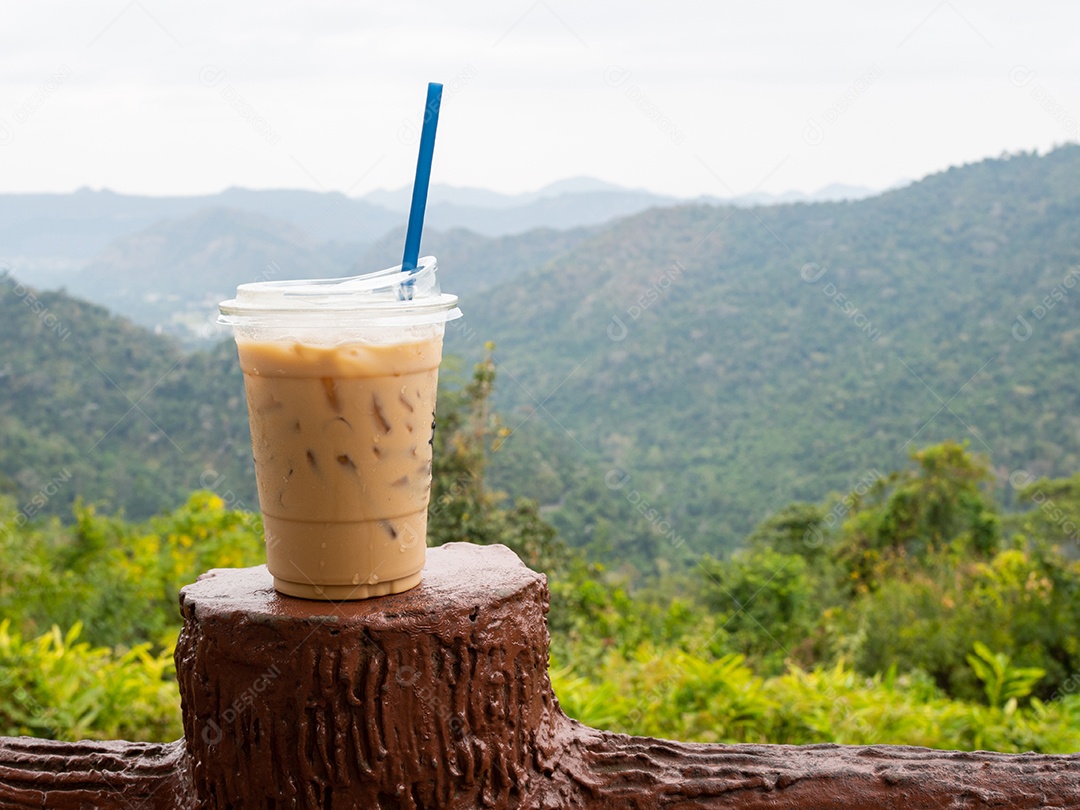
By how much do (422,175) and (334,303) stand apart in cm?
21

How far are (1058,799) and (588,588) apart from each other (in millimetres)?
4211

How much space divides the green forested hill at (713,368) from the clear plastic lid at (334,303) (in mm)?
7553

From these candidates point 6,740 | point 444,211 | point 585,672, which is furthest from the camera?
point 444,211

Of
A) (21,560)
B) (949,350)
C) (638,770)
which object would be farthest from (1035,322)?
(638,770)

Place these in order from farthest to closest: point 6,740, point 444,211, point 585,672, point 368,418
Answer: point 444,211
point 585,672
point 6,740
point 368,418

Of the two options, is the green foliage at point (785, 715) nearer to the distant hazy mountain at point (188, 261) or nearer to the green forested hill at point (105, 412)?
the green forested hill at point (105, 412)

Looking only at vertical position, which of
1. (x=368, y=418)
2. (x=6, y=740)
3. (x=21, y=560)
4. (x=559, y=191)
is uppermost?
(x=559, y=191)

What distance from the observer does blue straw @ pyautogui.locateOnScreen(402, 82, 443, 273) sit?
4.05 ft

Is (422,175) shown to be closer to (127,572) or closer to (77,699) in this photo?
(77,699)

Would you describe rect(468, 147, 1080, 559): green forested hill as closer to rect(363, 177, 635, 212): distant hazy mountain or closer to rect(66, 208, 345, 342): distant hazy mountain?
rect(66, 208, 345, 342): distant hazy mountain

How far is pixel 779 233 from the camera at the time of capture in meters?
22.2

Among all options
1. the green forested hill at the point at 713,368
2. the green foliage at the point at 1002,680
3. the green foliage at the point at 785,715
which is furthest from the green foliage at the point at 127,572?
the green foliage at the point at 1002,680

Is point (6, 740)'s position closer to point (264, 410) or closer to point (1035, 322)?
point (264, 410)

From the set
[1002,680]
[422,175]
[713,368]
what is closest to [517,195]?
[713,368]
